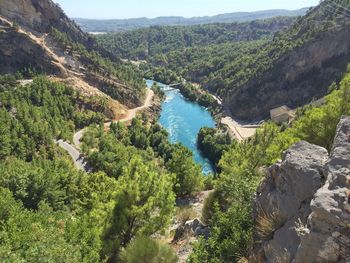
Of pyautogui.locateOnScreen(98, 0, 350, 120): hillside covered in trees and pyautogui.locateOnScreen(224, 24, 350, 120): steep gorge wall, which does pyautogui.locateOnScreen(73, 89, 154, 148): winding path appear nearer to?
pyautogui.locateOnScreen(98, 0, 350, 120): hillside covered in trees

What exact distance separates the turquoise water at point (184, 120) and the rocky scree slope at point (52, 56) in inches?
516

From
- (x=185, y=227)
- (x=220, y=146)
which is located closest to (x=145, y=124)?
(x=220, y=146)

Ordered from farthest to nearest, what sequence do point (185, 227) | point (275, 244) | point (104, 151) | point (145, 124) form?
1. point (145, 124)
2. point (104, 151)
3. point (185, 227)
4. point (275, 244)

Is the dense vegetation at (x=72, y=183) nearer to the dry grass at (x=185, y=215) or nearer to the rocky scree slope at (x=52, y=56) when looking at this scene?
the dry grass at (x=185, y=215)

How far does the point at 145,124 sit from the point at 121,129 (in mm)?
13953

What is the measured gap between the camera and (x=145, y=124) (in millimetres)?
125062

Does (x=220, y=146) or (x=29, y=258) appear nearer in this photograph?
(x=29, y=258)

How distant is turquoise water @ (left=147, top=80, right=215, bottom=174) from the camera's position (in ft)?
399

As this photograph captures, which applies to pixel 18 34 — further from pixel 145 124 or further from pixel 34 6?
pixel 145 124

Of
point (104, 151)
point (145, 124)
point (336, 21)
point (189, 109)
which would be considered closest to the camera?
point (104, 151)

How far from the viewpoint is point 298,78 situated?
146 metres

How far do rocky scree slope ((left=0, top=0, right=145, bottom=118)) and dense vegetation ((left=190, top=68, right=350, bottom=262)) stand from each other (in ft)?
305

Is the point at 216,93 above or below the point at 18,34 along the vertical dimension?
below

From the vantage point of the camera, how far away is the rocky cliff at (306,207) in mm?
12711
